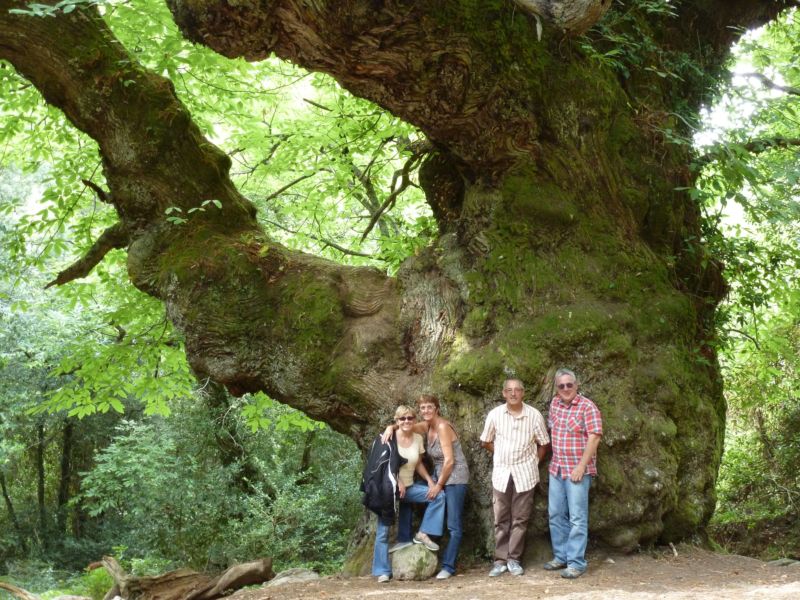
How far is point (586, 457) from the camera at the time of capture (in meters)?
5.70

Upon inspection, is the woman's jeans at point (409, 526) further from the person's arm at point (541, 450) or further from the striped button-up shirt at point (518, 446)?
the person's arm at point (541, 450)

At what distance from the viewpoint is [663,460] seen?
610 cm

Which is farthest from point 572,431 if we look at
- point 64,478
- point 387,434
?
point 64,478

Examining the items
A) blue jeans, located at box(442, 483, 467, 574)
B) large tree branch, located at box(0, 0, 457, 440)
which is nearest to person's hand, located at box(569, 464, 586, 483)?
blue jeans, located at box(442, 483, 467, 574)

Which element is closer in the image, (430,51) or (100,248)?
(430,51)

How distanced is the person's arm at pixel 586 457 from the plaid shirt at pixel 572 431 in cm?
5

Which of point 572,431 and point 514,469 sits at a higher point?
point 572,431

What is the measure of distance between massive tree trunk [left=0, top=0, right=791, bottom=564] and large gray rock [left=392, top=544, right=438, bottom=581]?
1.76 ft

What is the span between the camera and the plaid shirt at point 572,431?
580cm

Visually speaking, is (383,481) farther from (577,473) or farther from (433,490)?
(577,473)

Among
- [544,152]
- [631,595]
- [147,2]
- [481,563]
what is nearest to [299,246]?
[147,2]

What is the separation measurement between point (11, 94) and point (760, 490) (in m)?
11.5

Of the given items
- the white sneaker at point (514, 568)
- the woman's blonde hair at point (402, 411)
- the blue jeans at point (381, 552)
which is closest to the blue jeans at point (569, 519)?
the white sneaker at point (514, 568)

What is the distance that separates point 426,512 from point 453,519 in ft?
0.85
